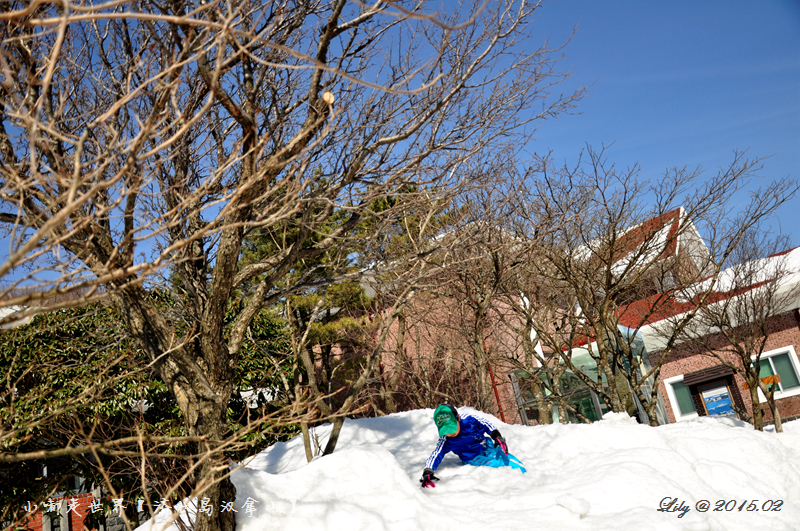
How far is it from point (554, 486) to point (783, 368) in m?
16.4

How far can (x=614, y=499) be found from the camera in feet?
14.4

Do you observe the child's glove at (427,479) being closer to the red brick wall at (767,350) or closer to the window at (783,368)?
the red brick wall at (767,350)

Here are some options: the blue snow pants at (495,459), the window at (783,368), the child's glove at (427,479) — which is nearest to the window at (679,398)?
the window at (783,368)

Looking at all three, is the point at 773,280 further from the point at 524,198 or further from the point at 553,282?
the point at 524,198

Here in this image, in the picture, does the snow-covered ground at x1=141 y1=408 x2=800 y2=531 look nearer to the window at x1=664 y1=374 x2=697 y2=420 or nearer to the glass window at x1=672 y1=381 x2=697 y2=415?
the window at x1=664 y1=374 x2=697 y2=420

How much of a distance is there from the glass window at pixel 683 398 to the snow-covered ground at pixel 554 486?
12518 mm

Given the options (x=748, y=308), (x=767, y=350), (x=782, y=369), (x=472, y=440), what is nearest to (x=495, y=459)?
(x=472, y=440)

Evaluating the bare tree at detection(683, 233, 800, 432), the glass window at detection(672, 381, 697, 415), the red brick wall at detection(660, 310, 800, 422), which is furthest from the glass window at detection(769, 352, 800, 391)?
the bare tree at detection(683, 233, 800, 432)

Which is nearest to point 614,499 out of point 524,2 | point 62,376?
point 524,2

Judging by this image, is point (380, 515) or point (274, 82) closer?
point (380, 515)

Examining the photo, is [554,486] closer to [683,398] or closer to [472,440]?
[472,440]

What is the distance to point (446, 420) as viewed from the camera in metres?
5.81

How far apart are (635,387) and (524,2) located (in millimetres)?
6507

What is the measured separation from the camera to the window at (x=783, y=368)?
16.7 metres
